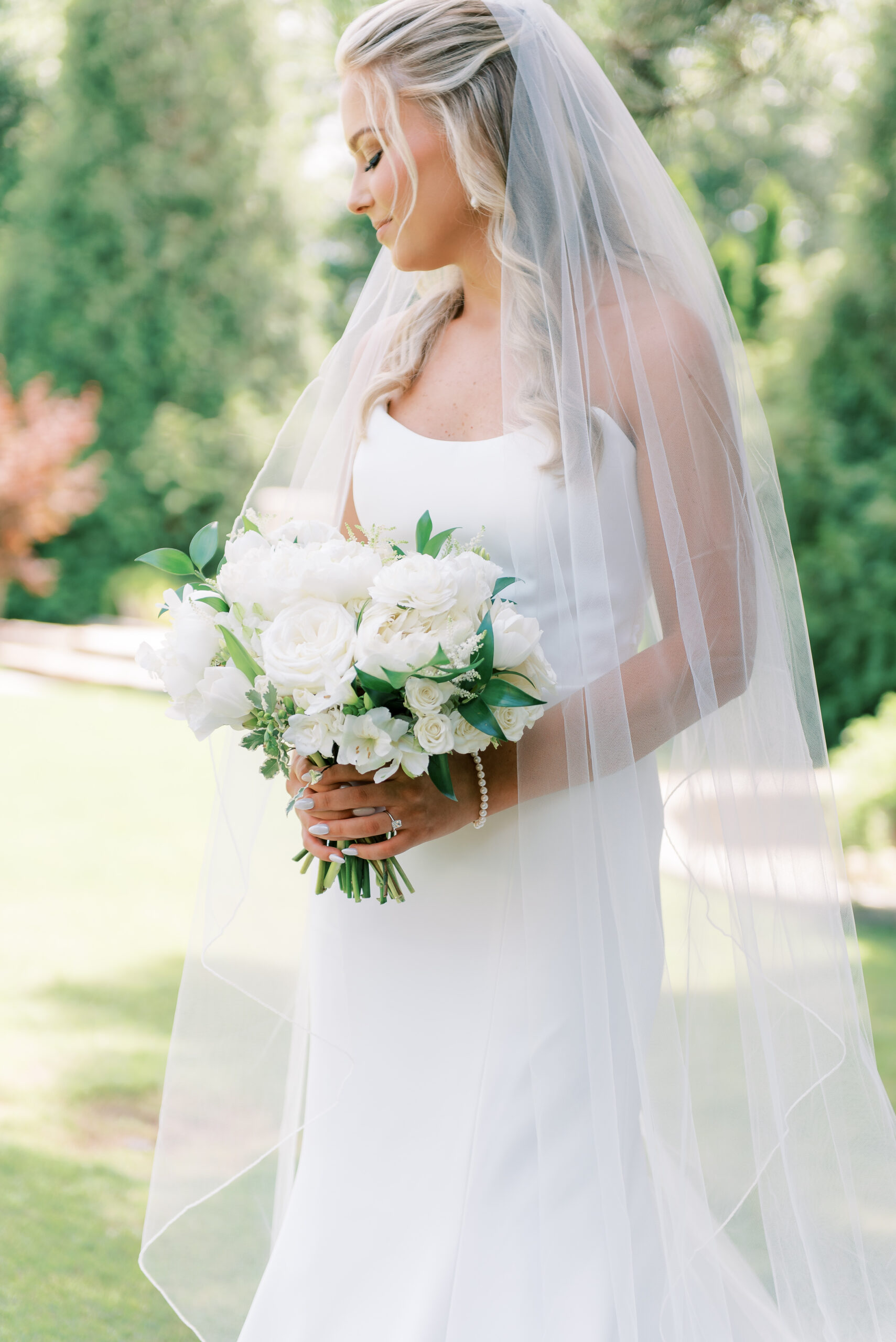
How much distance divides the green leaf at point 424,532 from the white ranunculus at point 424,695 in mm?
238

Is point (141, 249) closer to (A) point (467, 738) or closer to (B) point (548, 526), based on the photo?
(B) point (548, 526)

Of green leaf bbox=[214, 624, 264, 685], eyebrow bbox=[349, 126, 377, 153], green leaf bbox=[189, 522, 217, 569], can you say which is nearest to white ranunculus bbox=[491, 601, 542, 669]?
green leaf bbox=[214, 624, 264, 685]

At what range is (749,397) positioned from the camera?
7.29 ft

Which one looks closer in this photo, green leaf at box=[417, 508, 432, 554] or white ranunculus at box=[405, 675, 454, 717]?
white ranunculus at box=[405, 675, 454, 717]

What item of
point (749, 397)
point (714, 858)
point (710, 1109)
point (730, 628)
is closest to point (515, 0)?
point (749, 397)

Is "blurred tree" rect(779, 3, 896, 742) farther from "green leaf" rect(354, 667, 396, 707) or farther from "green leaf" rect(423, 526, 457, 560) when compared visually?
"green leaf" rect(354, 667, 396, 707)

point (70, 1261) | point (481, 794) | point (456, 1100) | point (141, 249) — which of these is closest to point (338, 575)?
point (481, 794)

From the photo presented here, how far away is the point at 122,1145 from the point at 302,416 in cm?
247

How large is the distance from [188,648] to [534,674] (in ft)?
1.75

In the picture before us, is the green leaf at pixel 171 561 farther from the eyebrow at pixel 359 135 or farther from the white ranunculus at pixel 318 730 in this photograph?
the eyebrow at pixel 359 135

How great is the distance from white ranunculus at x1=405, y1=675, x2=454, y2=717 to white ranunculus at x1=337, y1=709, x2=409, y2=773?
0.04 m

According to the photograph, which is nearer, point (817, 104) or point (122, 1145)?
point (122, 1145)

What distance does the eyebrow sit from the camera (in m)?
2.12

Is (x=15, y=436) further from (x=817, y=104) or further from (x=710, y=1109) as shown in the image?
(x=710, y=1109)
